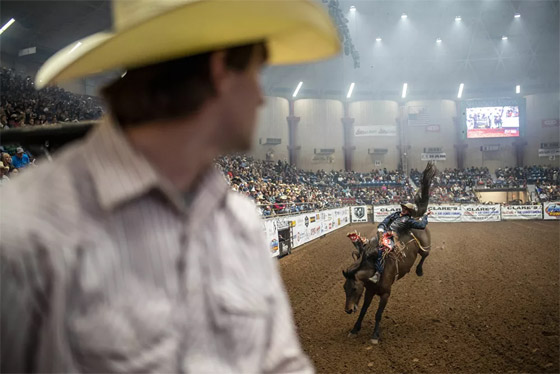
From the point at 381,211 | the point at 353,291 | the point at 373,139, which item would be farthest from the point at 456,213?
the point at 353,291

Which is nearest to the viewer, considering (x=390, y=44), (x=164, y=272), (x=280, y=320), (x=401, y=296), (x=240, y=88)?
(x=164, y=272)

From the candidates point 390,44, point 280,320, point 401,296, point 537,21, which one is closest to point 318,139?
point 390,44

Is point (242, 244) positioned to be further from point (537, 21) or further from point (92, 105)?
point (537, 21)

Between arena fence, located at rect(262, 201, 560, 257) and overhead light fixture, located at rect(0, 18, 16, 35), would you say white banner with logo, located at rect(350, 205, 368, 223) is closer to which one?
arena fence, located at rect(262, 201, 560, 257)

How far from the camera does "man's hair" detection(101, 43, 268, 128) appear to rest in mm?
898

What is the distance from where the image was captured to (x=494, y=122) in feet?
139

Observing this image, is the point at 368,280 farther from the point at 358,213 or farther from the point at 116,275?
the point at 358,213

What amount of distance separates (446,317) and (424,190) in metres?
2.54

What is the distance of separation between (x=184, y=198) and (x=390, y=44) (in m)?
43.2

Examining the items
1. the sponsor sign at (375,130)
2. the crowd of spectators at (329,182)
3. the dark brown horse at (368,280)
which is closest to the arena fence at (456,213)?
the crowd of spectators at (329,182)

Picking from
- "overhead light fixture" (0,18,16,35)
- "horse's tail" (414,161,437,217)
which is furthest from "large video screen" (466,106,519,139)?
"overhead light fixture" (0,18,16,35)

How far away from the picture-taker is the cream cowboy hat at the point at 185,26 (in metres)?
0.84

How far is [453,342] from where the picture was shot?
21.2 feet

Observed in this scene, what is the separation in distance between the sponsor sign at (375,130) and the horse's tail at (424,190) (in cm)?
3620
